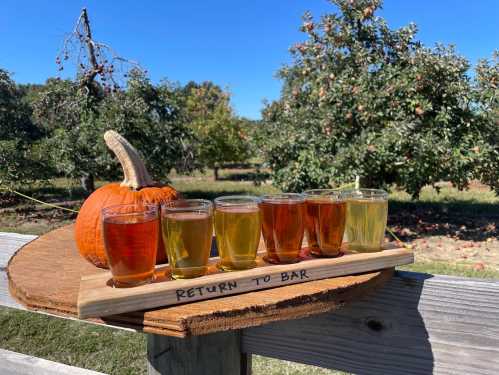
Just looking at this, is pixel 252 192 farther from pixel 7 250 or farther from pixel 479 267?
pixel 7 250

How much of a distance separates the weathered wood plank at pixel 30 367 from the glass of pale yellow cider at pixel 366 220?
40.2 inches

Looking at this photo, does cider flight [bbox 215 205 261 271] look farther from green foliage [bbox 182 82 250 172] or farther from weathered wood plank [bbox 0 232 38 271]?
green foliage [bbox 182 82 250 172]

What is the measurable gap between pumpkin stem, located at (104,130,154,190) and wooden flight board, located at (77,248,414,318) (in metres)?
0.43

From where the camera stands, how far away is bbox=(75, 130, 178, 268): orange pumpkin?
4.43 ft

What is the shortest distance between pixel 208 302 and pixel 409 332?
60cm

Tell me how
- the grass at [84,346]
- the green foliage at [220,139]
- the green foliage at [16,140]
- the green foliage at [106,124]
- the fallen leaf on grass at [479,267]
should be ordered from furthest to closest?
the green foliage at [220,139] < the green foliage at [16,140] < the green foliage at [106,124] < the fallen leaf on grass at [479,267] < the grass at [84,346]

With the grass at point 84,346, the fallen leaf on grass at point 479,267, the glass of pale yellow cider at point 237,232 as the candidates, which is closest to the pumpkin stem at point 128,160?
the glass of pale yellow cider at point 237,232

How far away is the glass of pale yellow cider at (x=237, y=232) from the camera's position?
3.76ft

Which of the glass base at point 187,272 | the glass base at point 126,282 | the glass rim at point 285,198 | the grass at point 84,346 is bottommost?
the grass at point 84,346

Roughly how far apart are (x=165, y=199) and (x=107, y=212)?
0.37 meters

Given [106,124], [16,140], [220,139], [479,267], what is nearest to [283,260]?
[479,267]

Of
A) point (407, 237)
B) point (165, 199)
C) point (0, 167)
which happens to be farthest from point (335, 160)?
point (0, 167)

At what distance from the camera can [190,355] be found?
1.19m

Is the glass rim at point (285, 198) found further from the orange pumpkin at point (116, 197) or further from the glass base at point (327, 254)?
the orange pumpkin at point (116, 197)
